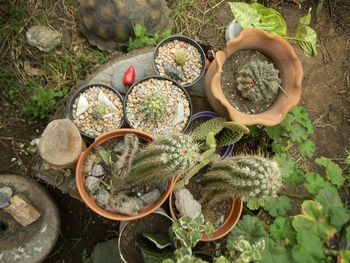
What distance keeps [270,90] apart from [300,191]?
0.78 m

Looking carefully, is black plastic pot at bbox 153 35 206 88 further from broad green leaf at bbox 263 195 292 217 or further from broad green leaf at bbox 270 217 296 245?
broad green leaf at bbox 270 217 296 245

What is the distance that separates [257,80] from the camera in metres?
2.32

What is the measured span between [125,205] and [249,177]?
2.04ft

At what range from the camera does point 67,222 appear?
9.20ft

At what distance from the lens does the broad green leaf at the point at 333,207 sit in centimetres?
226

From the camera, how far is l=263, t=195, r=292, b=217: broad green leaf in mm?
2377

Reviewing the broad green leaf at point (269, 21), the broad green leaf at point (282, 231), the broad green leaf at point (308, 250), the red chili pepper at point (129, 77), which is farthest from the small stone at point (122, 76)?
the broad green leaf at point (308, 250)

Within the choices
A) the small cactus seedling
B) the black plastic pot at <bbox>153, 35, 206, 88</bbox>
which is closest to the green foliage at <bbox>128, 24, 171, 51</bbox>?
the black plastic pot at <bbox>153, 35, 206, 88</bbox>

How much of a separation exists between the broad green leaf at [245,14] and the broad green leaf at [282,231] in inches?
40.9

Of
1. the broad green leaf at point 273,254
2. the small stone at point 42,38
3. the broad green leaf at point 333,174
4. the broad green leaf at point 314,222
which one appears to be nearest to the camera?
the broad green leaf at point 273,254

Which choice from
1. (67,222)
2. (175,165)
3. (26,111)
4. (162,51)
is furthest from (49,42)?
(175,165)

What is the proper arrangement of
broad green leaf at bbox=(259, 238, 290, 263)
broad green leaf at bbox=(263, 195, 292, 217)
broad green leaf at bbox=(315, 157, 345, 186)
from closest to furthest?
broad green leaf at bbox=(259, 238, 290, 263)
broad green leaf at bbox=(263, 195, 292, 217)
broad green leaf at bbox=(315, 157, 345, 186)

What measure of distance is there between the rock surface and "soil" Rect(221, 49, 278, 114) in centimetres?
120

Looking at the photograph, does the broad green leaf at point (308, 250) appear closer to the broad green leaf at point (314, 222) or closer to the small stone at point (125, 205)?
the broad green leaf at point (314, 222)
